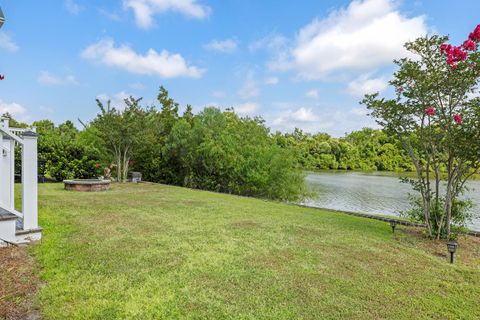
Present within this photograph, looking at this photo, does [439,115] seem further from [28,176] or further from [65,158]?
[65,158]

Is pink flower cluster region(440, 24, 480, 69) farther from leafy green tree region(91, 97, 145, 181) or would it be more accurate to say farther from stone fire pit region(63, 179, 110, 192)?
leafy green tree region(91, 97, 145, 181)

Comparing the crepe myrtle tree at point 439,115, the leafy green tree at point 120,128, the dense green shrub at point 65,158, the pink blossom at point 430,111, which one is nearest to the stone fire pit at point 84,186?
the leafy green tree at point 120,128

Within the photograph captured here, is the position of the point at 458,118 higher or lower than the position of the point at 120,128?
lower

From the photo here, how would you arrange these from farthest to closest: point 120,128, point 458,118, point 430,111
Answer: point 120,128, point 430,111, point 458,118

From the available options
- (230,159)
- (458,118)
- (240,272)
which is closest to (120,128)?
(230,159)

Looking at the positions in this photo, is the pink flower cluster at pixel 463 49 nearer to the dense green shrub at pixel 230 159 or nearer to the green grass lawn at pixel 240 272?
the green grass lawn at pixel 240 272

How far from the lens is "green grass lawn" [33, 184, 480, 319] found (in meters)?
2.41

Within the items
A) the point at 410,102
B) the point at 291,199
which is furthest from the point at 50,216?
the point at 291,199

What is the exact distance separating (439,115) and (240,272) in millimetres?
4780

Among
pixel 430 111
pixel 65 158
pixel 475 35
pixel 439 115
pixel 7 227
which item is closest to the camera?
pixel 7 227

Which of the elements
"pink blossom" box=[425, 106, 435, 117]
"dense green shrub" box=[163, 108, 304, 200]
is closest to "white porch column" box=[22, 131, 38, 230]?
"pink blossom" box=[425, 106, 435, 117]

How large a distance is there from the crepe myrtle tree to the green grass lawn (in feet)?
2.46

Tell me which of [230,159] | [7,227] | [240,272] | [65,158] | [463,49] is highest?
[463,49]

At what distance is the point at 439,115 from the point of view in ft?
17.3
